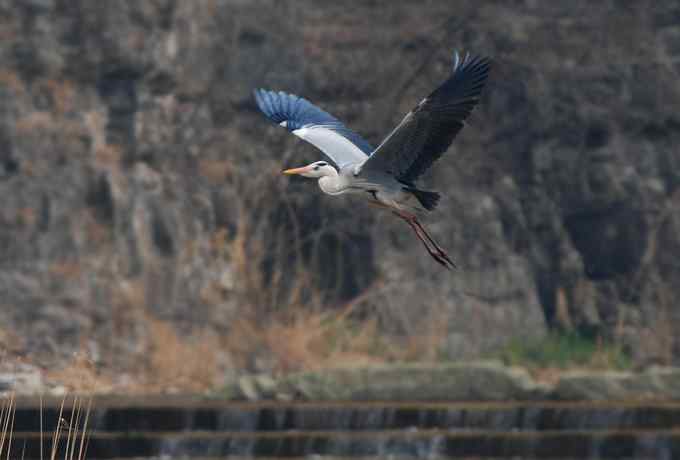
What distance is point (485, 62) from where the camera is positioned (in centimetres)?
651

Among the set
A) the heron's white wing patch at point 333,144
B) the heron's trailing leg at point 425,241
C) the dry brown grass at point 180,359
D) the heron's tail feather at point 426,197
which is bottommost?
the dry brown grass at point 180,359

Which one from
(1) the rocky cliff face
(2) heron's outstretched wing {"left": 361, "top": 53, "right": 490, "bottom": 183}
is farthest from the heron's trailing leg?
(1) the rocky cliff face

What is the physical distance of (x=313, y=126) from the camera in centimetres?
800

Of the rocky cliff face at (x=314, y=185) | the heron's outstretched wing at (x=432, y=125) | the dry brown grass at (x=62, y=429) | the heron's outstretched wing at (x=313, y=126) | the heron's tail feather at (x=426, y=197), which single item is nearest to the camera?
the dry brown grass at (x=62, y=429)

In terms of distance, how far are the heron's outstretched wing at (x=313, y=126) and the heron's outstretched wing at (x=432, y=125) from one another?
2.07ft

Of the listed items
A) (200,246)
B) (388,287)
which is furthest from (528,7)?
(200,246)

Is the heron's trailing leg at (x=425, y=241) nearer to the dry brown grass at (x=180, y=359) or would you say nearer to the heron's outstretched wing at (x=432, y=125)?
the heron's outstretched wing at (x=432, y=125)

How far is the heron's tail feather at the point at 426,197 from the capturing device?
705 cm

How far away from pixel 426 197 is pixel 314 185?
292 inches

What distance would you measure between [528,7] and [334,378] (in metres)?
5.48

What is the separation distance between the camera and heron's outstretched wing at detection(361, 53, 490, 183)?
256 inches

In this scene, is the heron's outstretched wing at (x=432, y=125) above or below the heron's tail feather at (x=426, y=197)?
above

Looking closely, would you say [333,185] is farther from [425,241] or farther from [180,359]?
[180,359]

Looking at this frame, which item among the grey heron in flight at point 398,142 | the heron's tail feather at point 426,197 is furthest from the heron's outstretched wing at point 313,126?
the heron's tail feather at point 426,197
